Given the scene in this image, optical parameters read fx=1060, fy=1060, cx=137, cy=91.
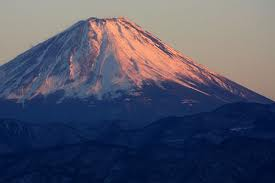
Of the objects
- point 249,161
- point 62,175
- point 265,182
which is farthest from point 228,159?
point 62,175

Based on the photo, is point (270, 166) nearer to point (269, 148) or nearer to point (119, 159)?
point (269, 148)

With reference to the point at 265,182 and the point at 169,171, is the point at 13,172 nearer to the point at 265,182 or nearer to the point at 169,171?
the point at 169,171

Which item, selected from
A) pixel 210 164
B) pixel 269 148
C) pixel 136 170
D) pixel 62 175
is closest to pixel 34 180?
pixel 62 175

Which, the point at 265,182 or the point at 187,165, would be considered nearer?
the point at 265,182

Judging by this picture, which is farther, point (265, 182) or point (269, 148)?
point (269, 148)

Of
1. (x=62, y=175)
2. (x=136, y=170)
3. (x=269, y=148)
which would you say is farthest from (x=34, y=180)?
(x=269, y=148)

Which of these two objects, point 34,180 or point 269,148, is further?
point 269,148

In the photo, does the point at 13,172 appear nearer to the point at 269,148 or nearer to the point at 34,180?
the point at 34,180
